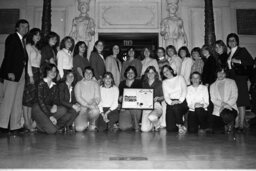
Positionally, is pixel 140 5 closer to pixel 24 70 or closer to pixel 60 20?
pixel 60 20

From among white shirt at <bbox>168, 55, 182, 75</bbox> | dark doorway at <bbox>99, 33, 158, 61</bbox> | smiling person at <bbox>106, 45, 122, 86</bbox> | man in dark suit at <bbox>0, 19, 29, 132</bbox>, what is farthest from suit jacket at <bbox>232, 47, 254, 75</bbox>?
dark doorway at <bbox>99, 33, 158, 61</bbox>

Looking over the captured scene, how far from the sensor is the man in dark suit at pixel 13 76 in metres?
4.84

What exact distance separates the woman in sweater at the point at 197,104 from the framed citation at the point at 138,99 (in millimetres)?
708

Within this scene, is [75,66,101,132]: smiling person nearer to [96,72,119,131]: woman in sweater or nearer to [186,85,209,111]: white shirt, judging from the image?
[96,72,119,131]: woman in sweater

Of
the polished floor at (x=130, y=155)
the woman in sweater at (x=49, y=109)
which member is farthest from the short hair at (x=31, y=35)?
the polished floor at (x=130, y=155)

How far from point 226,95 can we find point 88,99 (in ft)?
8.32

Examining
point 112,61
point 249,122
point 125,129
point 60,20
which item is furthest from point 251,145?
point 60,20

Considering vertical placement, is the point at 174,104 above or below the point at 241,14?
below

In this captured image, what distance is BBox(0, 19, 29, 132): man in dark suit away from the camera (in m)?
4.84

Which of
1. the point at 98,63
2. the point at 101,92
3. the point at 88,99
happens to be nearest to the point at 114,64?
the point at 98,63

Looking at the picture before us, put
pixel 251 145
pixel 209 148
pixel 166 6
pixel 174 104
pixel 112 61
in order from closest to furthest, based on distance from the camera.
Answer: pixel 209 148, pixel 251 145, pixel 174 104, pixel 112 61, pixel 166 6

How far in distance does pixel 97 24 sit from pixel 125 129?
4491 mm

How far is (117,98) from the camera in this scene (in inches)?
229

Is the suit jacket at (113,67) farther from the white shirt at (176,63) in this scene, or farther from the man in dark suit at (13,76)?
the man in dark suit at (13,76)
